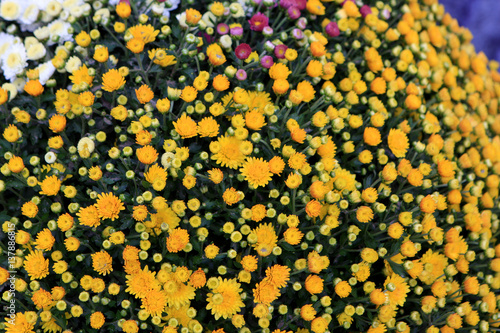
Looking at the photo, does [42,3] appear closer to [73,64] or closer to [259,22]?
[73,64]

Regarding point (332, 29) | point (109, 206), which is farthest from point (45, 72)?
point (332, 29)

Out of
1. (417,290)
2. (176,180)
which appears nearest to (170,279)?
(176,180)

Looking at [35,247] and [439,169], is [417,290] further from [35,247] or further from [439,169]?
[35,247]

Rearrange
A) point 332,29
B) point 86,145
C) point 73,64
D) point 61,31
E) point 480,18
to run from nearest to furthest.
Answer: point 86,145 → point 73,64 → point 61,31 → point 332,29 → point 480,18

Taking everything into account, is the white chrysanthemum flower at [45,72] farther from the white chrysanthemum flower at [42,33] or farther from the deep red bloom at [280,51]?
→ the deep red bloom at [280,51]

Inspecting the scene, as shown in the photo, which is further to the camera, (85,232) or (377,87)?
(377,87)

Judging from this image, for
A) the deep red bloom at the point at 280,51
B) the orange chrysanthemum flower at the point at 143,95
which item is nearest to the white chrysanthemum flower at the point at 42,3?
the orange chrysanthemum flower at the point at 143,95
